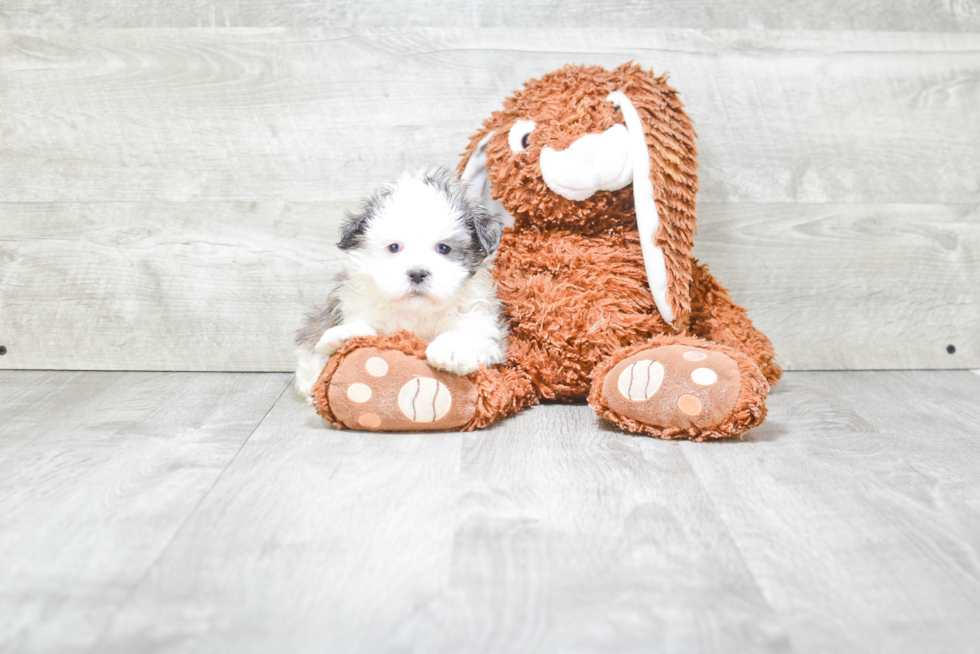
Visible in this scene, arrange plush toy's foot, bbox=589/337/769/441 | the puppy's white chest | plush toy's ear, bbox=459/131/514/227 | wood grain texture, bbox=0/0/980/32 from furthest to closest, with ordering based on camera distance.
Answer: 1. wood grain texture, bbox=0/0/980/32
2. plush toy's ear, bbox=459/131/514/227
3. the puppy's white chest
4. plush toy's foot, bbox=589/337/769/441

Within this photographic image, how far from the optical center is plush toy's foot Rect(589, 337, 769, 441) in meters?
1.19

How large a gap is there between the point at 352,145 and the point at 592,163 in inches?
23.3

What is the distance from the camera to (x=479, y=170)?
1.48 m

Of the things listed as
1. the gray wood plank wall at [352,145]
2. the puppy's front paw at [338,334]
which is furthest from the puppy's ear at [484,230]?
the gray wood plank wall at [352,145]

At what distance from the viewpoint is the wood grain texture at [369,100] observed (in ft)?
5.40

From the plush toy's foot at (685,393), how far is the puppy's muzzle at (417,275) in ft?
1.12

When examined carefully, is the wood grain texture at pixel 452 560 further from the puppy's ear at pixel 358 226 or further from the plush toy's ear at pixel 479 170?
the plush toy's ear at pixel 479 170

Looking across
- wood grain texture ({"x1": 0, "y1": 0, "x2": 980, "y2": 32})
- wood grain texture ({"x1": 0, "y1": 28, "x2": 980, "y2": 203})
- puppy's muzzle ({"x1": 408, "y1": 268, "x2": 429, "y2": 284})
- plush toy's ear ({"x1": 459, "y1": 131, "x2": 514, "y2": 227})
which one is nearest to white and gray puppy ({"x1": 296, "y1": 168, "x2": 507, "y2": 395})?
puppy's muzzle ({"x1": 408, "y1": 268, "x2": 429, "y2": 284})

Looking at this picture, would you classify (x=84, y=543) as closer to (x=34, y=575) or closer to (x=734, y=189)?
(x=34, y=575)

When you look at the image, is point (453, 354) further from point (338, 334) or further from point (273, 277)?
point (273, 277)

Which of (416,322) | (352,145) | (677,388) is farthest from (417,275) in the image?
(352,145)

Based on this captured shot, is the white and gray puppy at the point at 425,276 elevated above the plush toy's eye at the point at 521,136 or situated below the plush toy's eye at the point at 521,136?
below

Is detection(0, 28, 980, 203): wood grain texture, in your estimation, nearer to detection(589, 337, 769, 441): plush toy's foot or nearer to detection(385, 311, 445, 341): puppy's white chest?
detection(385, 311, 445, 341): puppy's white chest

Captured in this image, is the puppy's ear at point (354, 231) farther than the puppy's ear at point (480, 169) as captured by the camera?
No
